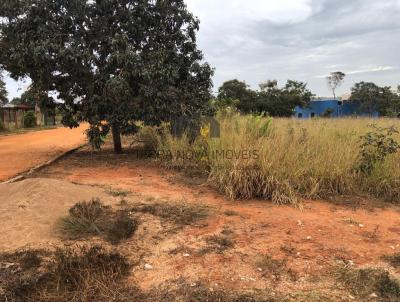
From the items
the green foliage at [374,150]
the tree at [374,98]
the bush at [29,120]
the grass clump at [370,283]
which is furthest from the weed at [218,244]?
Answer: the tree at [374,98]

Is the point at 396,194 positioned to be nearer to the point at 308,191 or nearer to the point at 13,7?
the point at 308,191

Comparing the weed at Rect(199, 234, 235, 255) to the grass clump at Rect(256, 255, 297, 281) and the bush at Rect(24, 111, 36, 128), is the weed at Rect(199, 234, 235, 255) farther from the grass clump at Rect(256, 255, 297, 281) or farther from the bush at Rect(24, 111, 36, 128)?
the bush at Rect(24, 111, 36, 128)

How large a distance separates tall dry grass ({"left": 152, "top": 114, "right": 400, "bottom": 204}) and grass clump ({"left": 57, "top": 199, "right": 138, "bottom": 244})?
202 cm

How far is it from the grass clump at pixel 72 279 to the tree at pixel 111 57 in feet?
18.0

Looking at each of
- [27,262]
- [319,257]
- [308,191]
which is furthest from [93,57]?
[319,257]

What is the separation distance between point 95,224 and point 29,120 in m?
26.7

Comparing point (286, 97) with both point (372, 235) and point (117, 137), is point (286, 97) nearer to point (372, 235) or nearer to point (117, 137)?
point (117, 137)

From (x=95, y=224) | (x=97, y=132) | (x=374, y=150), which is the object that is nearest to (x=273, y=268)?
(x=95, y=224)

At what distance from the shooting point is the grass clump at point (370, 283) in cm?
374

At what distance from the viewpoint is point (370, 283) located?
389 centimetres

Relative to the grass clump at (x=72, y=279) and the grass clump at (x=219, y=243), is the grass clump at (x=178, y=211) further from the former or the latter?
the grass clump at (x=72, y=279)

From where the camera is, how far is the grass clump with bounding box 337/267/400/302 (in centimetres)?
374

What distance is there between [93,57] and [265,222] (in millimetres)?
6307

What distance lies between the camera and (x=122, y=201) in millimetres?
6328
